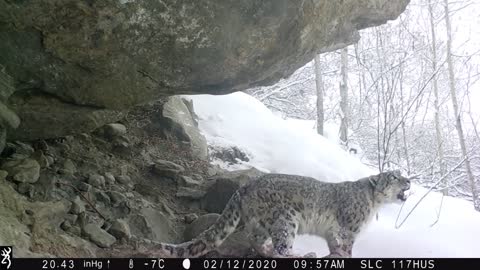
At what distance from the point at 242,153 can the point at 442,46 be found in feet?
36.8

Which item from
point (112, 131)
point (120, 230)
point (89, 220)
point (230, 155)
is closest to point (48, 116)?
point (89, 220)

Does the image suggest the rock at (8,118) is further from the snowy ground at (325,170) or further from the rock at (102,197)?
the snowy ground at (325,170)

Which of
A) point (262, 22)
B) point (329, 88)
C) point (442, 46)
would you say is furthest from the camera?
point (329, 88)

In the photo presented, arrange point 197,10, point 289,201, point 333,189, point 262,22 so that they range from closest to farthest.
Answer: point 197,10
point 262,22
point 289,201
point 333,189

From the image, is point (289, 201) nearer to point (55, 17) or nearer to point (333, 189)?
point (333, 189)

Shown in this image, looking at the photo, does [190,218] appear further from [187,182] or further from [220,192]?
[187,182]

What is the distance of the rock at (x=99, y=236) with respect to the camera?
4.97 m

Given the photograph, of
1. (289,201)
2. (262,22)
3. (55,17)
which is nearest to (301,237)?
(289,201)

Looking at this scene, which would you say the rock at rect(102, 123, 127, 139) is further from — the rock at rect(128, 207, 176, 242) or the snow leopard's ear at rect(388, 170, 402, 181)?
the snow leopard's ear at rect(388, 170, 402, 181)

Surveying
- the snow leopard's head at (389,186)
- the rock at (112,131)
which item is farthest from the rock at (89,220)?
the snow leopard's head at (389,186)

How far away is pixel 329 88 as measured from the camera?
20.5 meters

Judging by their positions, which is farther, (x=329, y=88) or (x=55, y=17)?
(x=329, y=88)

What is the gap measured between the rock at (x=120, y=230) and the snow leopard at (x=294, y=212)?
691 millimetres

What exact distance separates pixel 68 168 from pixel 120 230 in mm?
1211
